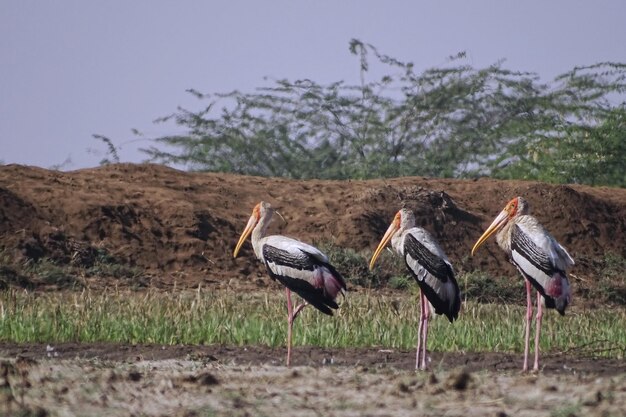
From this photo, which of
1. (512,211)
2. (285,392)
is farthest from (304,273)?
(285,392)

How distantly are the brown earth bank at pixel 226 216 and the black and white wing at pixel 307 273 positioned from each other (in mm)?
5695

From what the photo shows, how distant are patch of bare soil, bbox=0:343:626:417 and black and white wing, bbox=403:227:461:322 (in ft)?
4.06

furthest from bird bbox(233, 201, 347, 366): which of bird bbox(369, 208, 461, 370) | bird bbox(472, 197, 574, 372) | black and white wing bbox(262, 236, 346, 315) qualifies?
bird bbox(472, 197, 574, 372)

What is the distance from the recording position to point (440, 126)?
2552 centimetres

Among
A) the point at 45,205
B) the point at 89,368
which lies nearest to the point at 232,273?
the point at 45,205

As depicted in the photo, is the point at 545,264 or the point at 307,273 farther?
the point at 307,273

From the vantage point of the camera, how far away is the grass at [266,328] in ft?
34.0

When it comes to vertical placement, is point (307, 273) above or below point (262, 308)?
above

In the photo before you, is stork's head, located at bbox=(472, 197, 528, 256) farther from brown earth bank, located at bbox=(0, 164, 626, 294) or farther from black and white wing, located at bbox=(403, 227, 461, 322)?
brown earth bank, located at bbox=(0, 164, 626, 294)

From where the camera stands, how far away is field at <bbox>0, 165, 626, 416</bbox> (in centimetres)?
660

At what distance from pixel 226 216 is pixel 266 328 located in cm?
800

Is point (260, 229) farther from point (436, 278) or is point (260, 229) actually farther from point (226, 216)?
point (226, 216)

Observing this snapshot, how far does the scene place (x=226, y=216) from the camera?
61.5 feet

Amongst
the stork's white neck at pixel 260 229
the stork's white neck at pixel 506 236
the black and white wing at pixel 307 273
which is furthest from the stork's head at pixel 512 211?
the stork's white neck at pixel 260 229
